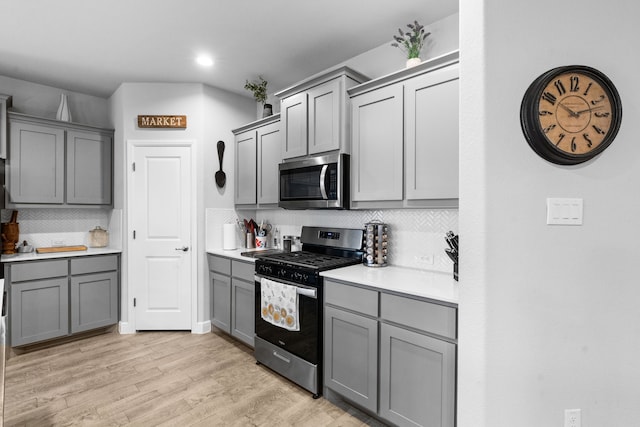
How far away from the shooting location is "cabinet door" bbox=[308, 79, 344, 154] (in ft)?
8.37

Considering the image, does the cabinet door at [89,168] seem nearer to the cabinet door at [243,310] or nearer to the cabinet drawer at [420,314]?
the cabinet door at [243,310]

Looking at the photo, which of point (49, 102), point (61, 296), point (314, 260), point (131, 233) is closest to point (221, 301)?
point (131, 233)

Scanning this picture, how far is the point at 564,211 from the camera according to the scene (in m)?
1.40

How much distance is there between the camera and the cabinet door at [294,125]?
2812mm

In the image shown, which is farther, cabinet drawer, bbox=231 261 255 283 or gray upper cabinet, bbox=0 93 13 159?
gray upper cabinet, bbox=0 93 13 159

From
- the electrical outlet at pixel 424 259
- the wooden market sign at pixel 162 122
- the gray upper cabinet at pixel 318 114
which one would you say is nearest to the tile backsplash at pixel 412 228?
the electrical outlet at pixel 424 259

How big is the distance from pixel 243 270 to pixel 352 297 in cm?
134

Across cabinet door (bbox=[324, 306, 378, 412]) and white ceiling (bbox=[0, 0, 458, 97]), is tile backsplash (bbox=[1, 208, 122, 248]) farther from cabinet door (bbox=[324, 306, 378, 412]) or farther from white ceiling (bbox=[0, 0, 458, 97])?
cabinet door (bbox=[324, 306, 378, 412])

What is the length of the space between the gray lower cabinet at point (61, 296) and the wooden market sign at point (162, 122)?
5.01ft

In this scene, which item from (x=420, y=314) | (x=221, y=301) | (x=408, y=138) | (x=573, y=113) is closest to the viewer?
(x=573, y=113)

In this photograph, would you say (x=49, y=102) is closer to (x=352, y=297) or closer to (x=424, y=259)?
(x=352, y=297)

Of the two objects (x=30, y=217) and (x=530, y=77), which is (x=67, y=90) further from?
(x=530, y=77)

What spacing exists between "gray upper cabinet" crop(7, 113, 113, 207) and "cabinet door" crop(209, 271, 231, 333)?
1.68 m

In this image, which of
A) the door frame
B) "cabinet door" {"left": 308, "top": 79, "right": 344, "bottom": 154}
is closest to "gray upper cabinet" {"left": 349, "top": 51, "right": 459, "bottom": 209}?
"cabinet door" {"left": 308, "top": 79, "right": 344, "bottom": 154}
